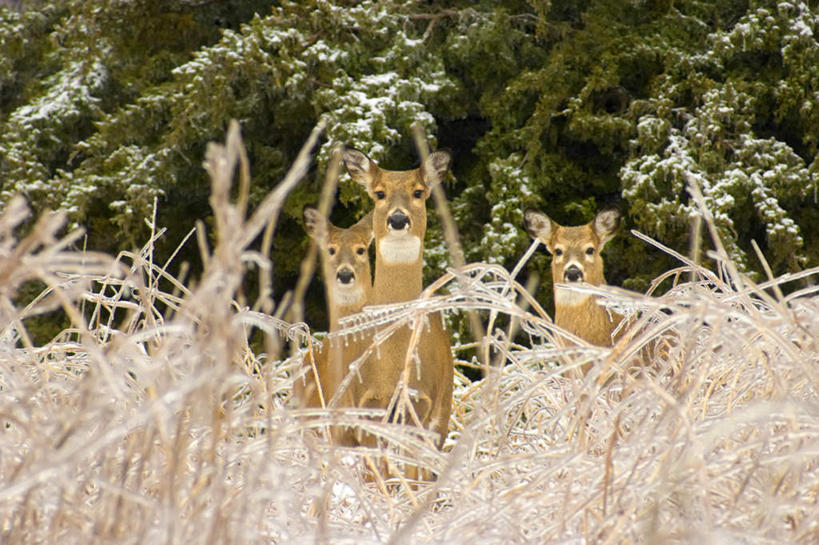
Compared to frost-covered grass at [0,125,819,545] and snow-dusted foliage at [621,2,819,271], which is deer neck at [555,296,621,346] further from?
snow-dusted foliage at [621,2,819,271]

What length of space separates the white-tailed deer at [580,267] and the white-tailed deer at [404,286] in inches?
11.9

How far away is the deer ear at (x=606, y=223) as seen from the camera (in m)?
1.75

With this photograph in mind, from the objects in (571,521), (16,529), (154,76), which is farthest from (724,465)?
(154,76)

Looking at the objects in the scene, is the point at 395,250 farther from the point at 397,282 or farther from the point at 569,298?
the point at 569,298

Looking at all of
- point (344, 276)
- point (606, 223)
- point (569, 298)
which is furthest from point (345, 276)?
point (606, 223)

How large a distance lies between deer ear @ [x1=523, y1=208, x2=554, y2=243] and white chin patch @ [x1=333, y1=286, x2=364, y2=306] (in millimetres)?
426

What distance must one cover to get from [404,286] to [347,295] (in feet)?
0.46

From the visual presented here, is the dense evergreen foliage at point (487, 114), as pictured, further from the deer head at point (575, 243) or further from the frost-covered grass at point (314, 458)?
the frost-covered grass at point (314, 458)

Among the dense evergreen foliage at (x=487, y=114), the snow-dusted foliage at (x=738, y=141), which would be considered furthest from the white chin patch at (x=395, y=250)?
the snow-dusted foliage at (x=738, y=141)

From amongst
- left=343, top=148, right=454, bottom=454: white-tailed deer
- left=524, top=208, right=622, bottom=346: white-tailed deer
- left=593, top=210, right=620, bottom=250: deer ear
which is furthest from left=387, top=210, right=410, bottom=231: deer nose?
left=593, top=210, right=620, bottom=250: deer ear

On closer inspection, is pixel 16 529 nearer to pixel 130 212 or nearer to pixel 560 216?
pixel 130 212

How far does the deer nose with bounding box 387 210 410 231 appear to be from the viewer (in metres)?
1.45

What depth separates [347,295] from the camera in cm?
155

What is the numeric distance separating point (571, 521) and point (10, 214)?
22.8 inches
